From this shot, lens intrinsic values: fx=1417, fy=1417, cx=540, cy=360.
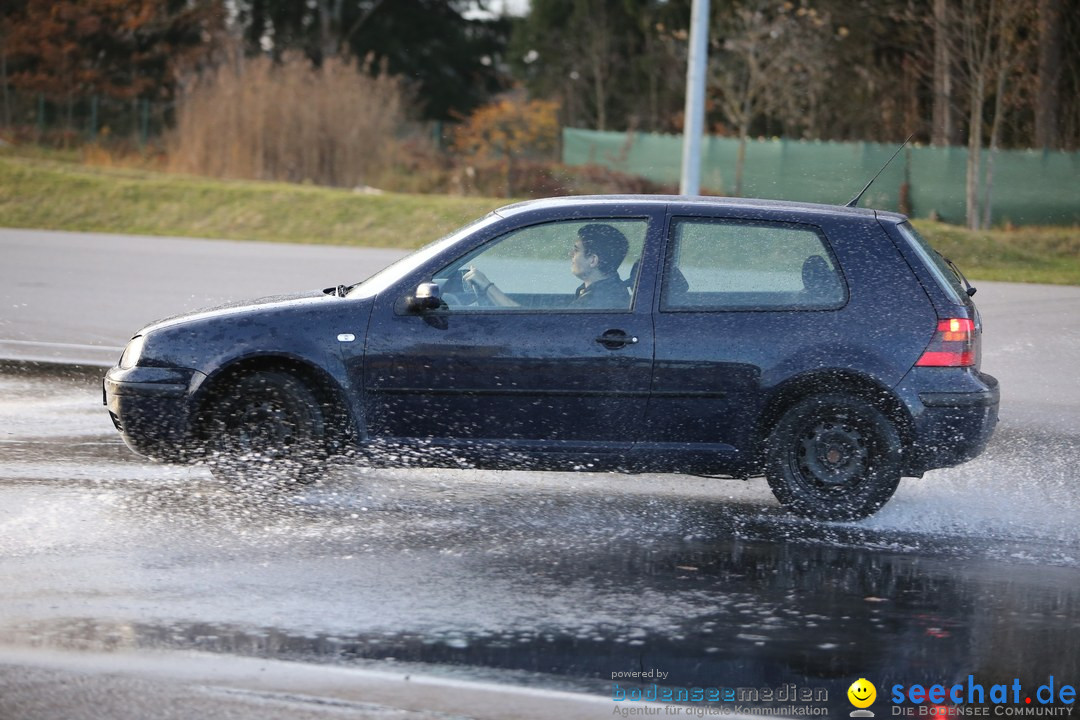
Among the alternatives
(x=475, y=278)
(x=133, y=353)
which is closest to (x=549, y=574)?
(x=475, y=278)

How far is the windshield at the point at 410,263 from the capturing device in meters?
7.14

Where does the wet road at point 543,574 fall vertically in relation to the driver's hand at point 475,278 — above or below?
below

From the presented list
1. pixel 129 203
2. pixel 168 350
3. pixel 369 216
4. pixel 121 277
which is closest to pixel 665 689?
pixel 168 350

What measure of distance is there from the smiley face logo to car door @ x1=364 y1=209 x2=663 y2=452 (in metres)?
2.37

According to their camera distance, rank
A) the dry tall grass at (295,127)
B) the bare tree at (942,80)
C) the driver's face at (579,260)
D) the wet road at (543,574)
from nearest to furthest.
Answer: the wet road at (543,574) → the driver's face at (579,260) → the bare tree at (942,80) → the dry tall grass at (295,127)

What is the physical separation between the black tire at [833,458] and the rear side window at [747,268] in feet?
1.73

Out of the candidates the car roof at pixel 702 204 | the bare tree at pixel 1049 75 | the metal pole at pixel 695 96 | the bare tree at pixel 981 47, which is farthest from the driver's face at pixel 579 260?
the bare tree at pixel 1049 75

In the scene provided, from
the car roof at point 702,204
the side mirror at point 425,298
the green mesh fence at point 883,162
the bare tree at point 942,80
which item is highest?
the bare tree at point 942,80

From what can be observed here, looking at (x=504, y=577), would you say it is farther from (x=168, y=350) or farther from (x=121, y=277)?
(x=121, y=277)

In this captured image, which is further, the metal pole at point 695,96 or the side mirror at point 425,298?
the metal pole at point 695,96

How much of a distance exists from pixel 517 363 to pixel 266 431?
52.5 inches

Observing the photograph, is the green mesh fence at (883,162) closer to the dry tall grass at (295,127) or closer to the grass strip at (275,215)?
the grass strip at (275,215)

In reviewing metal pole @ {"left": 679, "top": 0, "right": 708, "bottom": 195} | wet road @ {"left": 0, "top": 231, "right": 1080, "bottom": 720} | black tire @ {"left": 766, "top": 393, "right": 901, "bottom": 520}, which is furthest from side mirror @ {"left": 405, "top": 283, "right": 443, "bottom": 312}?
metal pole @ {"left": 679, "top": 0, "right": 708, "bottom": 195}

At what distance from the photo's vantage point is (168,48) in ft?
159
